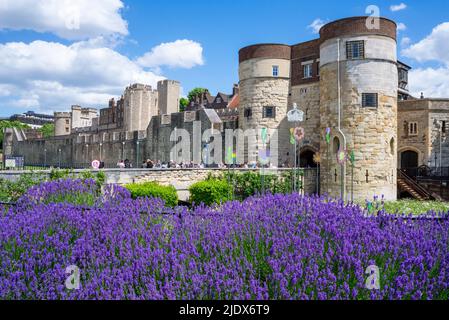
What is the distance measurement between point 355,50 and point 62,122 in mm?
68055

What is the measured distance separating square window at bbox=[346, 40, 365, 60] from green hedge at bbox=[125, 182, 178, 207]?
11.8 metres

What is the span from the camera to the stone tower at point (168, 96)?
60656mm

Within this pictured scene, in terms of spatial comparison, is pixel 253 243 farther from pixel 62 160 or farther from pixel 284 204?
pixel 62 160

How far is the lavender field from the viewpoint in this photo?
3.29 metres

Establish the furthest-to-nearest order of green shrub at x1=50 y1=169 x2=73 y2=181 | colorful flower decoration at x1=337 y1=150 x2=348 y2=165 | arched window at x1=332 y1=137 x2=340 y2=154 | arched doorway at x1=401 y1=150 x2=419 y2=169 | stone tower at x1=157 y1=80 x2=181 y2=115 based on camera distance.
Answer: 1. stone tower at x1=157 y1=80 x2=181 y2=115
2. arched doorway at x1=401 y1=150 x2=419 y2=169
3. arched window at x1=332 y1=137 x2=340 y2=154
4. colorful flower decoration at x1=337 y1=150 x2=348 y2=165
5. green shrub at x1=50 y1=169 x2=73 y2=181

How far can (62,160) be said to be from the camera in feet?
171

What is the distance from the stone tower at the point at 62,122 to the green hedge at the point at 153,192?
223 ft

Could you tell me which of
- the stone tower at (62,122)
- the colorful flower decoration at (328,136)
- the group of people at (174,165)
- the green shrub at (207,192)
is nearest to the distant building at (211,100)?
the stone tower at (62,122)

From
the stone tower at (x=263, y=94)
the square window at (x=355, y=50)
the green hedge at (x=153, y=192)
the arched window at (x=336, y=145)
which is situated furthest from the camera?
the stone tower at (x=263, y=94)

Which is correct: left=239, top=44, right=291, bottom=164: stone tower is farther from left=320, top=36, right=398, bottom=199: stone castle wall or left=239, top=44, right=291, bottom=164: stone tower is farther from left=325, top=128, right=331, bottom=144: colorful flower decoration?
left=320, top=36, right=398, bottom=199: stone castle wall

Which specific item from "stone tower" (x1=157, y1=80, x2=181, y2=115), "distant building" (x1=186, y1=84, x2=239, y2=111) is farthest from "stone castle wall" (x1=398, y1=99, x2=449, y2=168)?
"stone tower" (x1=157, y1=80, x2=181, y2=115)

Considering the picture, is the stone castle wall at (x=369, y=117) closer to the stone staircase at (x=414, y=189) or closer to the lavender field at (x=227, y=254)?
the stone staircase at (x=414, y=189)
